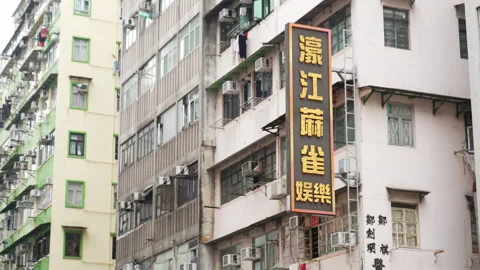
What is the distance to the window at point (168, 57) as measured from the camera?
31891mm

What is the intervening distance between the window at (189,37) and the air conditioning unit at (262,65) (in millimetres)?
3980

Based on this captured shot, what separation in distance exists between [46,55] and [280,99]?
74.6ft

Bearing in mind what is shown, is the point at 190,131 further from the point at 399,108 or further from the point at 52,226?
the point at 52,226

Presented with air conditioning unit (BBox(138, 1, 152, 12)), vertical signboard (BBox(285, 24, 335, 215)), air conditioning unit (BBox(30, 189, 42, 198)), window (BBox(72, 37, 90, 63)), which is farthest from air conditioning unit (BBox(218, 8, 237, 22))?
air conditioning unit (BBox(30, 189, 42, 198))

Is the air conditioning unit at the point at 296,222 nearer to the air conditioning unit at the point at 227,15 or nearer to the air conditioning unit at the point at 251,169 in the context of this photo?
the air conditioning unit at the point at 251,169

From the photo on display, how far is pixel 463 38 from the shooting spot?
24.4 meters

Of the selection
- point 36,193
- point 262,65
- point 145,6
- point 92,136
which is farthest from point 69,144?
point 262,65

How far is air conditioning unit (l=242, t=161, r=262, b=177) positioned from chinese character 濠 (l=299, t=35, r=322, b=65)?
504 cm

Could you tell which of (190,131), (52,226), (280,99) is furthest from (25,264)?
(280,99)

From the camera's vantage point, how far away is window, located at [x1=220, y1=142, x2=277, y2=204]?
26.2 meters

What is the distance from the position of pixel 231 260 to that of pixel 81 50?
1964cm

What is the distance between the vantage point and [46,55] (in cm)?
4578

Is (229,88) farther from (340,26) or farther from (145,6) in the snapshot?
(145,6)

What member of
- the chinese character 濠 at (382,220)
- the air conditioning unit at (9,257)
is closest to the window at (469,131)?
the chinese character 濠 at (382,220)
